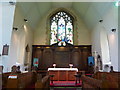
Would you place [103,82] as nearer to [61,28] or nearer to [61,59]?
[61,59]

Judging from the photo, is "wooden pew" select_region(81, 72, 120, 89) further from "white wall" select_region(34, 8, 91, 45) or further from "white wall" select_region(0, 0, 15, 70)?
"white wall" select_region(34, 8, 91, 45)

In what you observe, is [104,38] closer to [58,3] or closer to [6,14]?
[58,3]

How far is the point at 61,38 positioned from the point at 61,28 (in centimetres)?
93

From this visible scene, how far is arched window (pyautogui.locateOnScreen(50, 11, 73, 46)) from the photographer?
9.97 metres

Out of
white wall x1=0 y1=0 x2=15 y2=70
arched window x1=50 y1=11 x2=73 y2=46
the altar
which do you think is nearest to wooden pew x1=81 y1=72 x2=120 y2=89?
white wall x1=0 y1=0 x2=15 y2=70

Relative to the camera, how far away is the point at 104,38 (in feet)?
24.8

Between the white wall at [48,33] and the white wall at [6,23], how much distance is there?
431 centimetres

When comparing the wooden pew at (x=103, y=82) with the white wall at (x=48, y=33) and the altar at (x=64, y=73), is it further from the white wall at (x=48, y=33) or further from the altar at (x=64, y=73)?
the white wall at (x=48, y=33)

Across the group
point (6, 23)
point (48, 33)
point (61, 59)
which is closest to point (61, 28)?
point (48, 33)

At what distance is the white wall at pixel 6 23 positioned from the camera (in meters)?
5.26

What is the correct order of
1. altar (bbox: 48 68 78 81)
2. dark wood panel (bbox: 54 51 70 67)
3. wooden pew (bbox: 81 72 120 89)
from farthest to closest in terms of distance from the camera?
dark wood panel (bbox: 54 51 70 67) → altar (bbox: 48 68 78 81) → wooden pew (bbox: 81 72 120 89)

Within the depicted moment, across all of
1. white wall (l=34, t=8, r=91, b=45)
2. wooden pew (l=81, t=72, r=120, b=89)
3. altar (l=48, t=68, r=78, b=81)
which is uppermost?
white wall (l=34, t=8, r=91, b=45)

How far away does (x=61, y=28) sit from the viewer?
10250 mm

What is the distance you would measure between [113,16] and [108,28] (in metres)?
0.82
